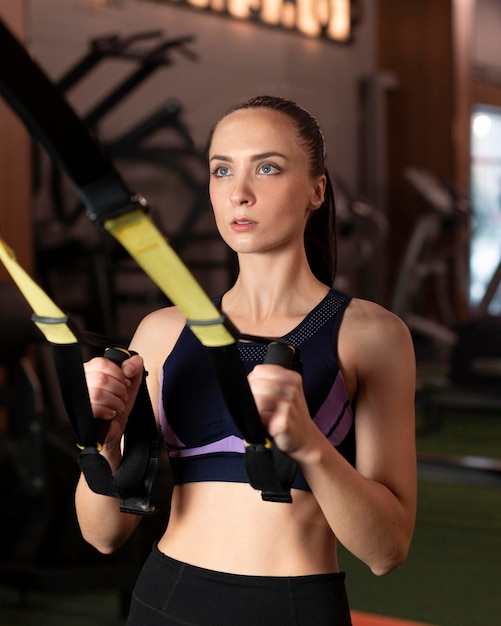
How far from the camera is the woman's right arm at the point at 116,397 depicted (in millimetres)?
758

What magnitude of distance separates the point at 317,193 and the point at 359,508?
306 mm

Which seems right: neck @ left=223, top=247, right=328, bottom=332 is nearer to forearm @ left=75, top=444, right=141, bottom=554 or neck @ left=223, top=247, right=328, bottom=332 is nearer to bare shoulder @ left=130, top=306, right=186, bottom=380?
bare shoulder @ left=130, top=306, right=186, bottom=380

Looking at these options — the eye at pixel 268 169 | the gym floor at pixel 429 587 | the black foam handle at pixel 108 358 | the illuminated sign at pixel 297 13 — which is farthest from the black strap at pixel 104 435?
the illuminated sign at pixel 297 13

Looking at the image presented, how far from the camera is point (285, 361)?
700 millimetres

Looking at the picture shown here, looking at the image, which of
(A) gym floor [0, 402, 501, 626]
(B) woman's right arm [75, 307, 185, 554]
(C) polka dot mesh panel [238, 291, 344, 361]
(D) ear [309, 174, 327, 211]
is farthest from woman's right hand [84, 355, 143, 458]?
(A) gym floor [0, 402, 501, 626]

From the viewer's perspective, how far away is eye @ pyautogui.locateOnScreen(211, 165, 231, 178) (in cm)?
85

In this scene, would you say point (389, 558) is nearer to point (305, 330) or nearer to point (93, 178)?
point (305, 330)

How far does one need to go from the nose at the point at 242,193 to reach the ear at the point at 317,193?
0.09m

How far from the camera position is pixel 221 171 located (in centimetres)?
85

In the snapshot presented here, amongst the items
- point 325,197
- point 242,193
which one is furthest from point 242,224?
point 325,197

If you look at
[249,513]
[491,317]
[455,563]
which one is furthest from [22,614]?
[491,317]

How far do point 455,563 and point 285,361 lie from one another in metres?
2.48

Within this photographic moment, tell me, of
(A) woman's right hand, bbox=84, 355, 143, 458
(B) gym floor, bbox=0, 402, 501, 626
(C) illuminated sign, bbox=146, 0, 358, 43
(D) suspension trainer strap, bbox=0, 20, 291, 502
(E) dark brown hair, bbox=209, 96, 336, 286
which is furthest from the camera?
(C) illuminated sign, bbox=146, 0, 358, 43

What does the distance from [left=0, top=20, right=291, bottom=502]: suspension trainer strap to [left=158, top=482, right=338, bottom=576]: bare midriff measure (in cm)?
28
